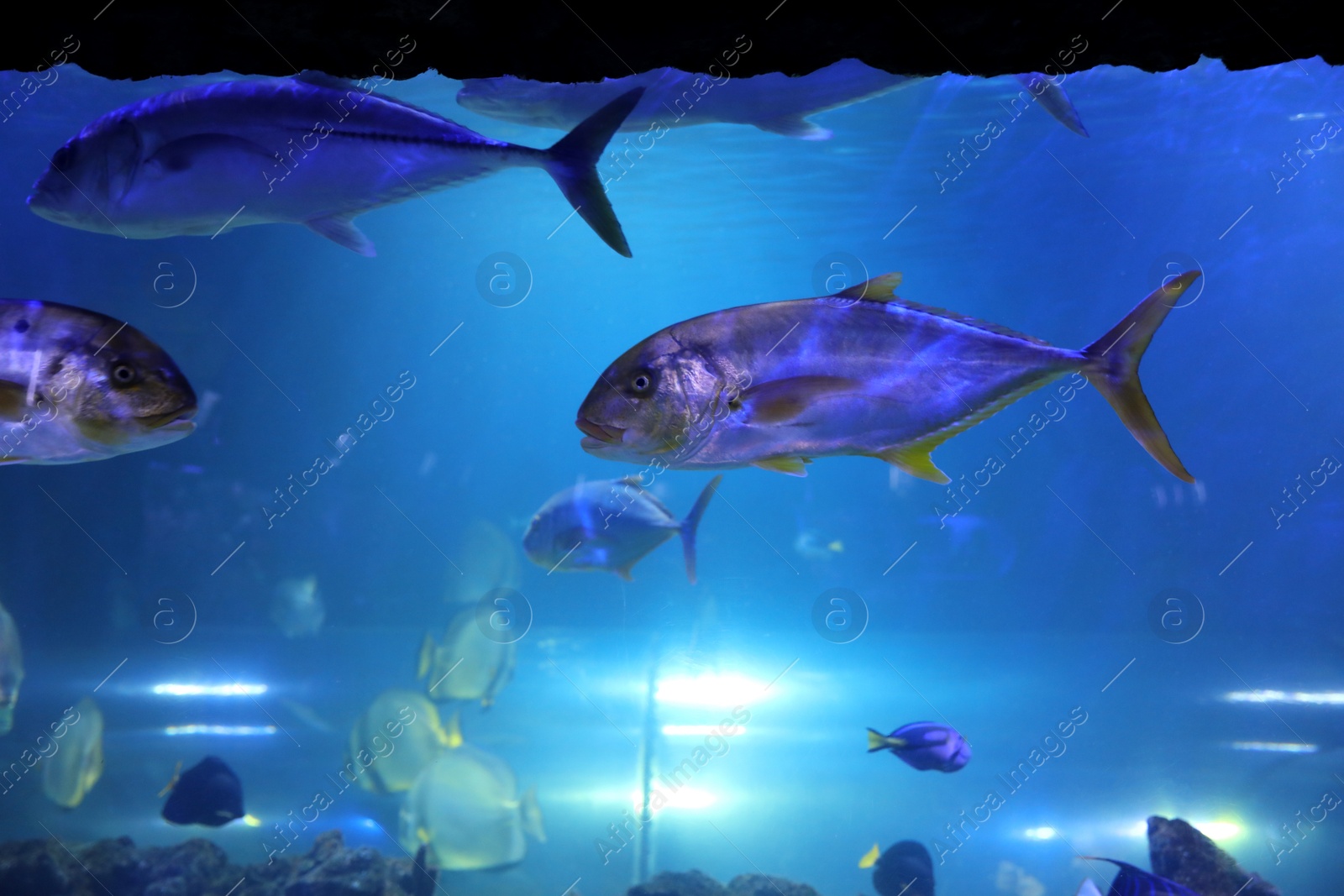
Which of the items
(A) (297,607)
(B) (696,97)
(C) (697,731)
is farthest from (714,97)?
(A) (297,607)

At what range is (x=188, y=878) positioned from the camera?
15.4 feet

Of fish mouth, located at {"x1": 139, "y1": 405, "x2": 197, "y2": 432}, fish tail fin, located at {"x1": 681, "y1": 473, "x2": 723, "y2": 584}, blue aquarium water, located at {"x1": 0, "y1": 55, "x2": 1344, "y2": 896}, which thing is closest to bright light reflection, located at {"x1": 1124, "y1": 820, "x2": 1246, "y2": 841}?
blue aquarium water, located at {"x1": 0, "y1": 55, "x2": 1344, "y2": 896}

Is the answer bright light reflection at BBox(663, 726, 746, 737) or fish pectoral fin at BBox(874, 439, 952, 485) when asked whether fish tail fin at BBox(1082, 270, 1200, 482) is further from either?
bright light reflection at BBox(663, 726, 746, 737)

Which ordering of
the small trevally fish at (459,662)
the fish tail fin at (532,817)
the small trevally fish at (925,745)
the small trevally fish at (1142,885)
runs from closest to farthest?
the small trevally fish at (1142,885) → the small trevally fish at (925,745) → the fish tail fin at (532,817) → the small trevally fish at (459,662)

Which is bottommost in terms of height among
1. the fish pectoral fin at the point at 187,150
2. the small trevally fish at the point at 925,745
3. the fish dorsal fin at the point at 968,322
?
the small trevally fish at the point at 925,745

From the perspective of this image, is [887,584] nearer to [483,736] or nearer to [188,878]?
[483,736]

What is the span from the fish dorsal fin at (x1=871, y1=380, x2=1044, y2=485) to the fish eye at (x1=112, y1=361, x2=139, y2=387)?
7.04 ft

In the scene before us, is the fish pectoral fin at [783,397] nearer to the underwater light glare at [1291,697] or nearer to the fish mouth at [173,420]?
the fish mouth at [173,420]

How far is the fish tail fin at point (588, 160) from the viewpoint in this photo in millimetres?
2342

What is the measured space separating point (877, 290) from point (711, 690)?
10.2 metres

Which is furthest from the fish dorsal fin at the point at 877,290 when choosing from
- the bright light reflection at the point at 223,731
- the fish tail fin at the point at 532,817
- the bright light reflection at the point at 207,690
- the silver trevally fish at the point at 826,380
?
the bright light reflection at the point at 207,690

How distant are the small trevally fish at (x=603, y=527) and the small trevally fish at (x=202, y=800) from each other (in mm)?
2718

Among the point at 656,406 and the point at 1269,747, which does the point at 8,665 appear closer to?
the point at 656,406

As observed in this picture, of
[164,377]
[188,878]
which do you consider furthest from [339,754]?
[164,377]
